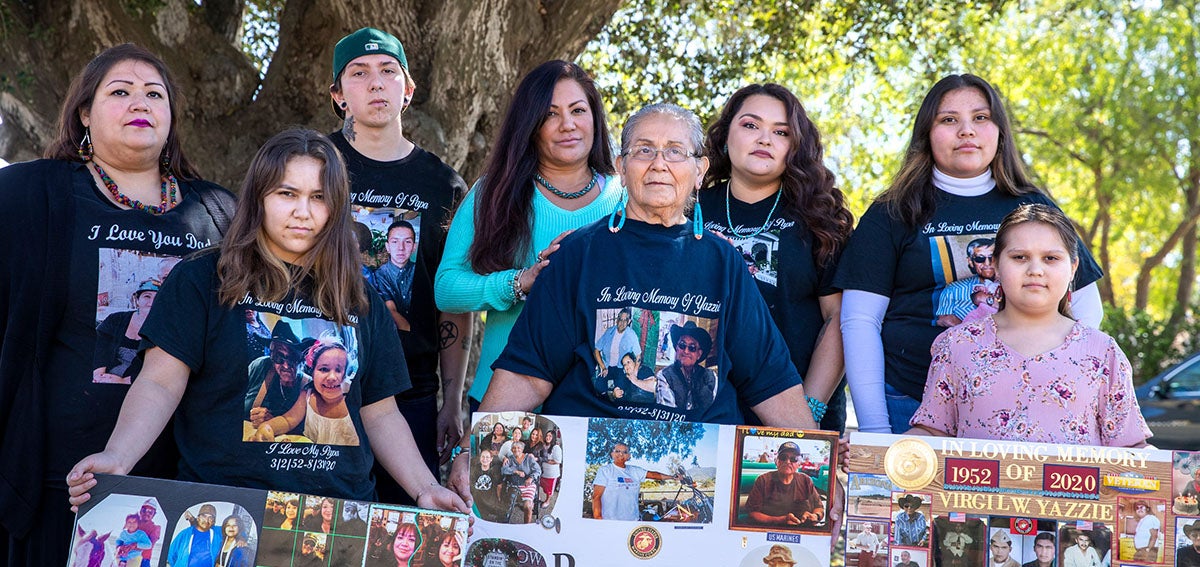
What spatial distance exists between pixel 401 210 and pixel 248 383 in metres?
1.35

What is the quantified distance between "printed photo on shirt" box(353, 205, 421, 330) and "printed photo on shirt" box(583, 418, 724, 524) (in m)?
1.43

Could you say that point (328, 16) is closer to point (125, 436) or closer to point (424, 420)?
point (424, 420)

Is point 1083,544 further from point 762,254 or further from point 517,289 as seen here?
point 517,289

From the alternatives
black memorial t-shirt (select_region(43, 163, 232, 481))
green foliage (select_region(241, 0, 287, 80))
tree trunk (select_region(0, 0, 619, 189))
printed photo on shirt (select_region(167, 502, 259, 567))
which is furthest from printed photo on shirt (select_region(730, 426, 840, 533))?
green foliage (select_region(241, 0, 287, 80))

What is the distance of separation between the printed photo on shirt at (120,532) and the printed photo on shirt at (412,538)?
21.8 inches

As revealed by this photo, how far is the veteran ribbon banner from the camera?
288 centimetres

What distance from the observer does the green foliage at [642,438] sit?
9.86 ft

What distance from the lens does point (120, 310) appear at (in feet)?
11.1

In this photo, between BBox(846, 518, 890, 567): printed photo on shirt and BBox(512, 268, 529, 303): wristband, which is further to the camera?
BBox(512, 268, 529, 303): wristband

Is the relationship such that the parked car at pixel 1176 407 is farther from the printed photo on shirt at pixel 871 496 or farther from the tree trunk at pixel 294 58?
the printed photo on shirt at pixel 871 496

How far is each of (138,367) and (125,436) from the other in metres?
0.55

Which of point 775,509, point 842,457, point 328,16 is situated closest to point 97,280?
point 775,509

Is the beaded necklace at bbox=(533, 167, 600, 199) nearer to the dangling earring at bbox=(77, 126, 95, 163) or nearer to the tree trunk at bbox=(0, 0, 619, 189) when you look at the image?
the dangling earring at bbox=(77, 126, 95, 163)

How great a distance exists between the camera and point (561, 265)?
3.34 meters
